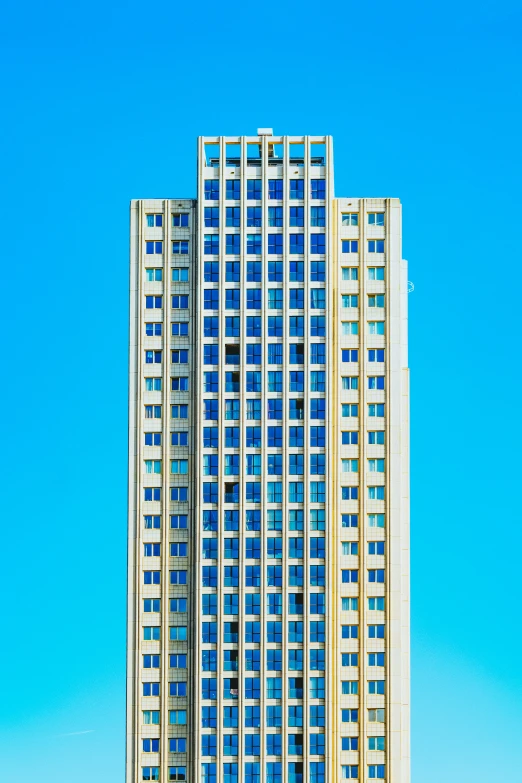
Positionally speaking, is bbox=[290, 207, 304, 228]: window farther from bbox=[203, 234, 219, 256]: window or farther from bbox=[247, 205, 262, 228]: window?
bbox=[203, 234, 219, 256]: window

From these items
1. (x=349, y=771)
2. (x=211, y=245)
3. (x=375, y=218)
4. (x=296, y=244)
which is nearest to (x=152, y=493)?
(x=211, y=245)

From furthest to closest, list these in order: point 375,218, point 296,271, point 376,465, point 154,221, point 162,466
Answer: point 154,221 < point 375,218 < point 296,271 < point 162,466 < point 376,465

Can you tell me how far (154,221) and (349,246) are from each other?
1519 cm

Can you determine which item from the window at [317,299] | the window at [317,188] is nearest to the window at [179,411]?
the window at [317,299]

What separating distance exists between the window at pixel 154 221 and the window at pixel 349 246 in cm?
1415

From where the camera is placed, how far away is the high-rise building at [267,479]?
112m

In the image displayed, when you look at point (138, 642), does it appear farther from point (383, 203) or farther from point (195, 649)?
point (383, 203)

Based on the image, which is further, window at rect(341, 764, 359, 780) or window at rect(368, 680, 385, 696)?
window at rect(368, 680, 385, 696)

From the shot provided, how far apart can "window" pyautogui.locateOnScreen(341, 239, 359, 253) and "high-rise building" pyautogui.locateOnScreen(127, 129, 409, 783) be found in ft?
0.36

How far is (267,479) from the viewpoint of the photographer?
376ft

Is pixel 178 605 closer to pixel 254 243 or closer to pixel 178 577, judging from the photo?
pixel 178 577

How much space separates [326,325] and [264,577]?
763 inches

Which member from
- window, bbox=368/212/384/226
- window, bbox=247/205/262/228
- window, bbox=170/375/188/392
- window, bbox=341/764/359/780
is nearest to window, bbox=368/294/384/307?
window, bbox=368/212/384/226

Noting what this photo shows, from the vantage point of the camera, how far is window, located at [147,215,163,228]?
119438 mm
